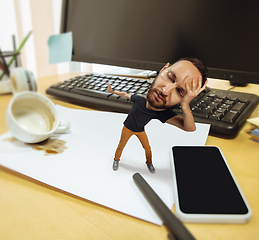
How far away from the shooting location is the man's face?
17 centimetres

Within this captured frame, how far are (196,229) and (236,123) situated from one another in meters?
0.17

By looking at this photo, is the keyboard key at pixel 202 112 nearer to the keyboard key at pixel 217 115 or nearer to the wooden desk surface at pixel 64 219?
the keyboard key at pixel 217 115

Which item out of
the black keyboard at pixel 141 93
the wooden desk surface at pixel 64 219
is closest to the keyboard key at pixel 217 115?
the black keyboard at pixel 141 93

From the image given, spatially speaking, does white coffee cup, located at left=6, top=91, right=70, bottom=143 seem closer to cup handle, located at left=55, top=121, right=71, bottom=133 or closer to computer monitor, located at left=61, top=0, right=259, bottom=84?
cup handle, located at left=55, top=121, right=71, bottom=133

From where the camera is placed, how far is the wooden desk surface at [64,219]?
155 mm

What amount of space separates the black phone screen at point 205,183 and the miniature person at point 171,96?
48 millimetres

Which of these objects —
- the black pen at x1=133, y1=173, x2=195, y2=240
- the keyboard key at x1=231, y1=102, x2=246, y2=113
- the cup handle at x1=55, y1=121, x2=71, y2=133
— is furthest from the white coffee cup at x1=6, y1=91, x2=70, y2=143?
the keyboard key at x1=231, y1=102, x2=246, y2=113

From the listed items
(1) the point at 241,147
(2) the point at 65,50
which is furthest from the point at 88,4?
(1) the point at 241,147

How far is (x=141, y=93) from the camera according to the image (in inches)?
10.6

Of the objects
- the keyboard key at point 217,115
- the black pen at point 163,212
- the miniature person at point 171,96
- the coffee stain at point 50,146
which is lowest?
the coffee stain at point 50,146

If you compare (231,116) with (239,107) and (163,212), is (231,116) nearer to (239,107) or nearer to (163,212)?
(239,107)

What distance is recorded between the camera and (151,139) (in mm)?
249

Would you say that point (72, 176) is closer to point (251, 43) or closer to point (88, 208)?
point (88, 208)

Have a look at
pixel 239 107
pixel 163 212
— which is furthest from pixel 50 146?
pixel 239 107
